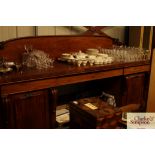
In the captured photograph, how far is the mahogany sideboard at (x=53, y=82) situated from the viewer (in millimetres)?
1587

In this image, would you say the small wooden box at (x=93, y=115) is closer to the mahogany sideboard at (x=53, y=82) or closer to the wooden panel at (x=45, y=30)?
the mahogany sideboard at (x=53, y=82)

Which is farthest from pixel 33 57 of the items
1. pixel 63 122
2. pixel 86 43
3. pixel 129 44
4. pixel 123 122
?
pixel 129 44

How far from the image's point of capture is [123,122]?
1.31 m

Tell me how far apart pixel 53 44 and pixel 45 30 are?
19 centimetres

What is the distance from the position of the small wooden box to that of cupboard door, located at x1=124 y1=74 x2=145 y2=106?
1028mm

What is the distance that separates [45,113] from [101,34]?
1204 millimetres

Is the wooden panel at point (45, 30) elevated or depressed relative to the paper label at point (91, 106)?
elevated

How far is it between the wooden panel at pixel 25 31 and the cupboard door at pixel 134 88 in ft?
3.33

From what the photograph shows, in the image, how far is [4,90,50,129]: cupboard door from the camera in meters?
1.58

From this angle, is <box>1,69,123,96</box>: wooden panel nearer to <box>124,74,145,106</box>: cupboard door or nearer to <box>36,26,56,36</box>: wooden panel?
<box>124,74,145,106</box>: cupboard door

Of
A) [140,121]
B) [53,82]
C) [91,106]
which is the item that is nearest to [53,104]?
[53,82]

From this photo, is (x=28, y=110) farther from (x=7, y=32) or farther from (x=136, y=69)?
(x=136, y=69)

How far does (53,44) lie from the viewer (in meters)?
2.15

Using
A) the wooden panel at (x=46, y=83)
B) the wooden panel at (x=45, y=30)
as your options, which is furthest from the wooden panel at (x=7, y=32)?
the wooden panel at (x=46, y=83)
